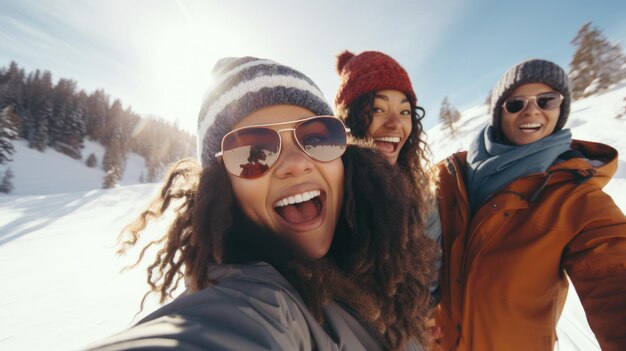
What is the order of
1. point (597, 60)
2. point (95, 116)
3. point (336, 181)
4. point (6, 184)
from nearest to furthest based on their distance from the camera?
point (336, 181) < point (597, 60) < point (6, 184) < point (95, 116)

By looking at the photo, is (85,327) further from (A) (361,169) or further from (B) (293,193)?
(A) (361,169)

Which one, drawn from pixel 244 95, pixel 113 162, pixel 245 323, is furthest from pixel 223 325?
pixel 113 162

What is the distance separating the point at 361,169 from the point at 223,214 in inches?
37.6

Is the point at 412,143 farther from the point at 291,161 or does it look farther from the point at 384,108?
the point at 291,161

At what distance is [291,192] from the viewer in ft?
4.73

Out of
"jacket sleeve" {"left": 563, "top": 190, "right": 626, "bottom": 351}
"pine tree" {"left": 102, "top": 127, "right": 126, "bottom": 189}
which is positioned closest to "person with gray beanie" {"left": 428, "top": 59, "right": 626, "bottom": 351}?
"jacket sleeve" {"left": 563, "top": 190, "right": 626, "bottom": 351}

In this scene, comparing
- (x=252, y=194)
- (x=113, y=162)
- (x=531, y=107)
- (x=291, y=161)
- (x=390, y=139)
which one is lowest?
(x=252, y=194)

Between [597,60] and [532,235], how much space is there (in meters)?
32.8

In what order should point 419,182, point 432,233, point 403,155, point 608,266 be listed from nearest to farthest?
1. point 608,266
2. point 432,233
3. point 419,182
4. point 403,155

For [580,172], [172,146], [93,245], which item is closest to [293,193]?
[580,172]

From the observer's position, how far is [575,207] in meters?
1.61

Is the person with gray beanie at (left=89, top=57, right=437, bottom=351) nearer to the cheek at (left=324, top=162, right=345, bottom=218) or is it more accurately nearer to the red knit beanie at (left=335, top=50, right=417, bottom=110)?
the cheek at (left=324, top=162, right=345, bottom=218)

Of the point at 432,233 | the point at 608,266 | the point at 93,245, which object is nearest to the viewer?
the point at 608,266

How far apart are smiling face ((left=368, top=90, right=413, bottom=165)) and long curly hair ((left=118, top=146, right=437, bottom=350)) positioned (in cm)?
59
